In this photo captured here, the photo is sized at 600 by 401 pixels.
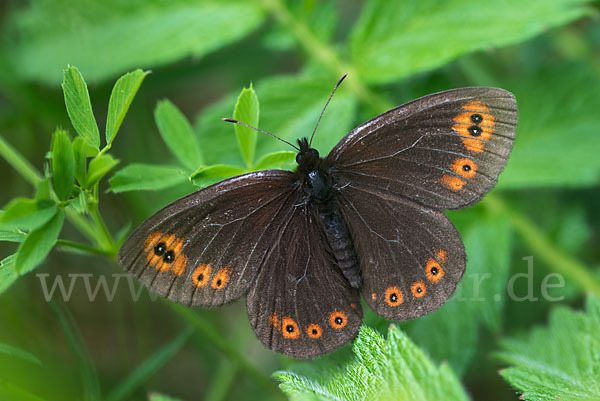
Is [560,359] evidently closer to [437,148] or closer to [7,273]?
[437,148]

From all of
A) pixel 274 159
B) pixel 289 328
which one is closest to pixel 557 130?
pixel 274 159

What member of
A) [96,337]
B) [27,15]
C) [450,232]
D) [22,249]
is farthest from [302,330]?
[27,15]

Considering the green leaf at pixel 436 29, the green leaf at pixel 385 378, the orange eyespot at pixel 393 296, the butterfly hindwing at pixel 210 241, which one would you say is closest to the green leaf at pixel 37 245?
the butterfly hindwing at pixel 210 241

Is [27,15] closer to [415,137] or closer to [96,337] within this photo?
[96,337]

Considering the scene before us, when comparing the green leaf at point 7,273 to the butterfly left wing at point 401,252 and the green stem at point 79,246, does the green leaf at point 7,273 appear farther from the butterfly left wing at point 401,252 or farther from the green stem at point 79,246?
the butterfly left wing at point 401,252

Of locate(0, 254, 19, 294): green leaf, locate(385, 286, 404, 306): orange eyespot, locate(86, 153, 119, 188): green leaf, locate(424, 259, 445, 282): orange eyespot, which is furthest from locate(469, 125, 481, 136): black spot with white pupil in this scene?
locate(0, 254, 19, 294): green leaf

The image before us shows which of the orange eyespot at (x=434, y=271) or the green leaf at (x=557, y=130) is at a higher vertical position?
the green leaf at (x=557, y=130)
